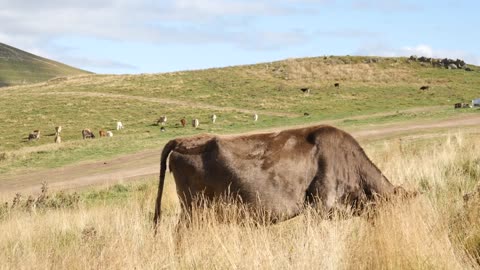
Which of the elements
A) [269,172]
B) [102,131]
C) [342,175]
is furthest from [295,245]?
→ [102,131]

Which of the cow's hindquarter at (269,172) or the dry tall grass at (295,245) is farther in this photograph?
the cow's hindquarter at (269,172)

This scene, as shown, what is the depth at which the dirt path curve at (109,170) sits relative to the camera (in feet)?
68.7

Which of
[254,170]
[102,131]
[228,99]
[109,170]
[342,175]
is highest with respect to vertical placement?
[254,170]

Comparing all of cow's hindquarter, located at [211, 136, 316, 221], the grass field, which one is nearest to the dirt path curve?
the grass field

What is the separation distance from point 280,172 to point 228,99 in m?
63.4

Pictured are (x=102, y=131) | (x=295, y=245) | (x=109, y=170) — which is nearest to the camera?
(x=295, y=245)

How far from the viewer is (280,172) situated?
25.5 feet

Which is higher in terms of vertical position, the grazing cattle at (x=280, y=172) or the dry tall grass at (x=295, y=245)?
the grazing cattle at (x=280, y=172)

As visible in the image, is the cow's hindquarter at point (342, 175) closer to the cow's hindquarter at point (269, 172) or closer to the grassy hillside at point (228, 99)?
the cow's hindquarter at point (269, 172)

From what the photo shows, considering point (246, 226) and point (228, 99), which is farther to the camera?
point (228, 99)

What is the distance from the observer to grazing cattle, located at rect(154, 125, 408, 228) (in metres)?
7.65

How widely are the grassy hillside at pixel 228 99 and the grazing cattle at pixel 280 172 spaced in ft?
77.4

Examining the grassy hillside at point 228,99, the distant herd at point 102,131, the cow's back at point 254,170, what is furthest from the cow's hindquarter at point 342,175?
the distant herd at point 102,131

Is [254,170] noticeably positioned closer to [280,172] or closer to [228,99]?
[280,172]
